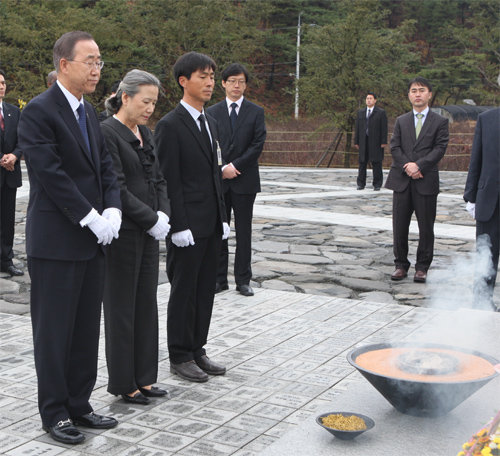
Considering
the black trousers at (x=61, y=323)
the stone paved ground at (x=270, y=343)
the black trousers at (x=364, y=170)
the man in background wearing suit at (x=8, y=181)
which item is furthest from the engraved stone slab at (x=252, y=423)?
the black trousers at (x=364, y=170)

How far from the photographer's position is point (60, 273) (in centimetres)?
343

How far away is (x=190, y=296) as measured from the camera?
446cm

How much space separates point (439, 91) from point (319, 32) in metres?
19.2

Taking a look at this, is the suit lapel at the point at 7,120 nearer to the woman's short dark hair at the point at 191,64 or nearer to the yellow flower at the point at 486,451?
the woman's short dark hair at the point at 191,64

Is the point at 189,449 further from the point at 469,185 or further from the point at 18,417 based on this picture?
the point at 469,185

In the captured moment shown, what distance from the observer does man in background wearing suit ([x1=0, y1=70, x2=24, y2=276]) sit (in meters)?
7.35

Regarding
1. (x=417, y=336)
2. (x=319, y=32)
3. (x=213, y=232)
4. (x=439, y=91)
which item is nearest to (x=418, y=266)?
(x=417, y=336)

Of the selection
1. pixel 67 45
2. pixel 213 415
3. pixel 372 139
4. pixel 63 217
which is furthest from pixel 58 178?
pixel 372 139

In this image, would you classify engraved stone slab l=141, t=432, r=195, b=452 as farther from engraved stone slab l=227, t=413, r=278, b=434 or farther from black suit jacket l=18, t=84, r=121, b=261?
black suit jacket l=18, t=84, r=121, b=261

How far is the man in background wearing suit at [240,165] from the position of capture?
6551 millimetres

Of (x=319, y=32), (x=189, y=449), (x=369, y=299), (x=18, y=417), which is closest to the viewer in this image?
(x=189, y=449)

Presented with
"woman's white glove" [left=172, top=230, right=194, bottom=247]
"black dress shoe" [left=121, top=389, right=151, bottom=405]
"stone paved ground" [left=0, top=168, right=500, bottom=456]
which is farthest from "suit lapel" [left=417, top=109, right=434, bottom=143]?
"black dress shoe" [left=121, top=389, right=151, bottom=405]

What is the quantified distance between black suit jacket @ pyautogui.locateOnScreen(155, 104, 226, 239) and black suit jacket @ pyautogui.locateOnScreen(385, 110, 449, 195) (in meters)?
3.39

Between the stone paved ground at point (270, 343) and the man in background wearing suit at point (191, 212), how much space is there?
228 millimetres
